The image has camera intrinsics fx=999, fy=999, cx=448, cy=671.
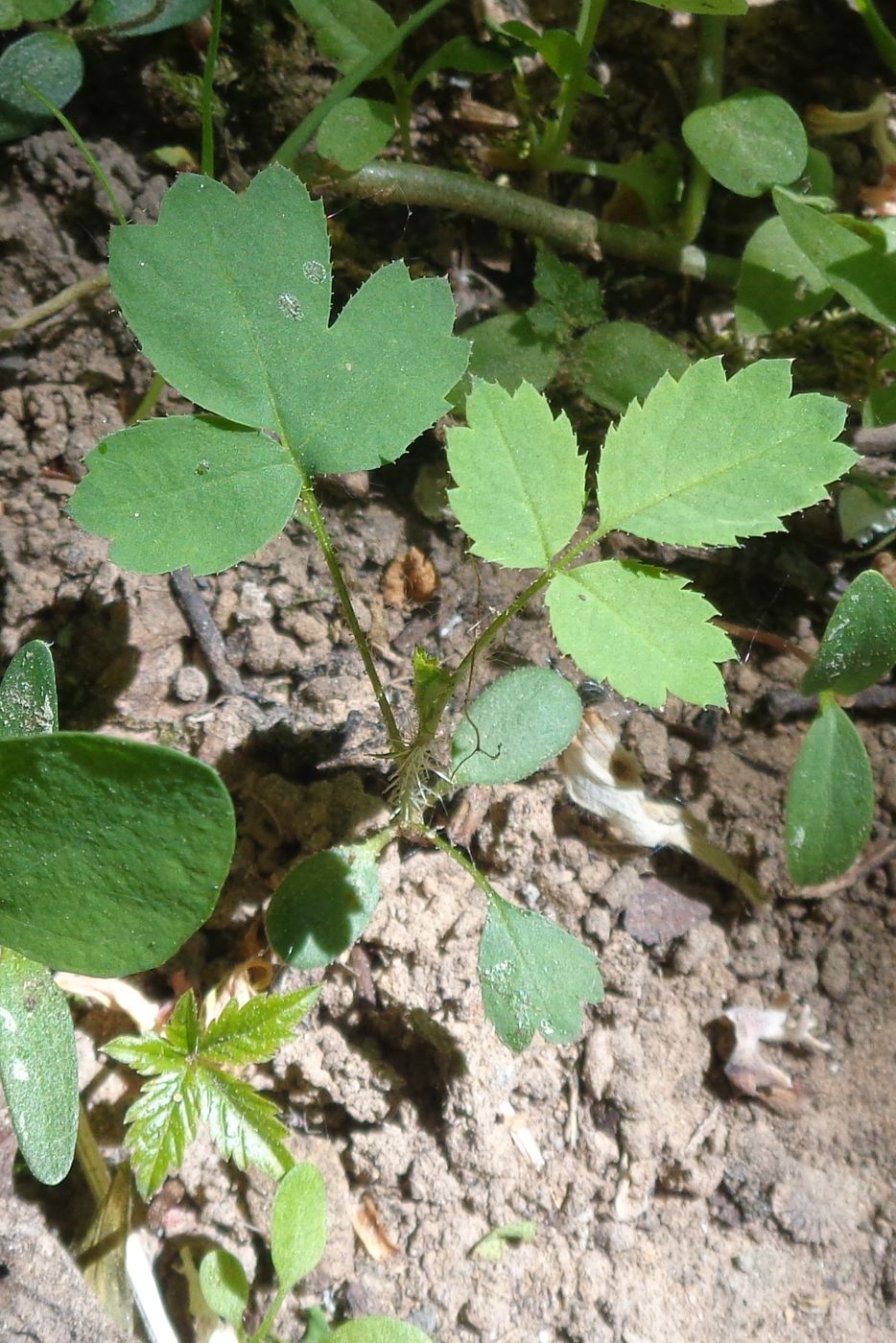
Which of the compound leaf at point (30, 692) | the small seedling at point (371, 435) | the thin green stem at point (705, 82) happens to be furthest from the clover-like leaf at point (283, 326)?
the thin green stem at point (705, 82)

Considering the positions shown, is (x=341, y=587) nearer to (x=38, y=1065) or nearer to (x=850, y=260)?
(x=38, y=1065)

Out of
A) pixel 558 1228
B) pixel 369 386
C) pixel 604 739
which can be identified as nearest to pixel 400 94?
pixel 369 386

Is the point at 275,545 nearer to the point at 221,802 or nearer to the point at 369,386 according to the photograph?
the point at 369,386

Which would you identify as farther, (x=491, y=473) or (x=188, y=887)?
(x=491, y=473)

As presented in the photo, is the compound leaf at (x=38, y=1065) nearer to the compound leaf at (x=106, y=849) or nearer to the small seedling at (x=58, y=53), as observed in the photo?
the compound leaf at (x=106, y=849)

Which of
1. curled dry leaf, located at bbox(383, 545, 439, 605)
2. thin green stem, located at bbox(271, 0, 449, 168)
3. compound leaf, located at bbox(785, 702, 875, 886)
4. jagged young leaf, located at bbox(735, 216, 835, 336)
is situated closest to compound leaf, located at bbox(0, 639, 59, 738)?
curled dry leaf, located at bbox(383, 545, 439, 605)

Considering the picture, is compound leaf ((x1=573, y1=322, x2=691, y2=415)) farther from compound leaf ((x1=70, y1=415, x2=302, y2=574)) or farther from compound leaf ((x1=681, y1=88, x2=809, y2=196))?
compound leaf ((x1=70, y1=415, x2=302, y2=574))

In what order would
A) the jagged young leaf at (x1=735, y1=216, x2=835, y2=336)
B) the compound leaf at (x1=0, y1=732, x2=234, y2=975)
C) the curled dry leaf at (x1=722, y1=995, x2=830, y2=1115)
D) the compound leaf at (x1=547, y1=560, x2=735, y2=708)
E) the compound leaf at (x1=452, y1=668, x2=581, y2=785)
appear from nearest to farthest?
1. the compound leaf at (x1=0, y1=732, x2=234, y2=975)
2. the compound leaf at (x1=547, y1=560, x2=735, y2=708)
3. the compound leaf at (x1=452, y1=668, x2=581, y2=785)
4. the curled dry leaf at (x1=722, y1=995, x2=830, y2=1115)
5. the jagged young leaf at (x1=735, y1=216, x2=835, y2=336)
